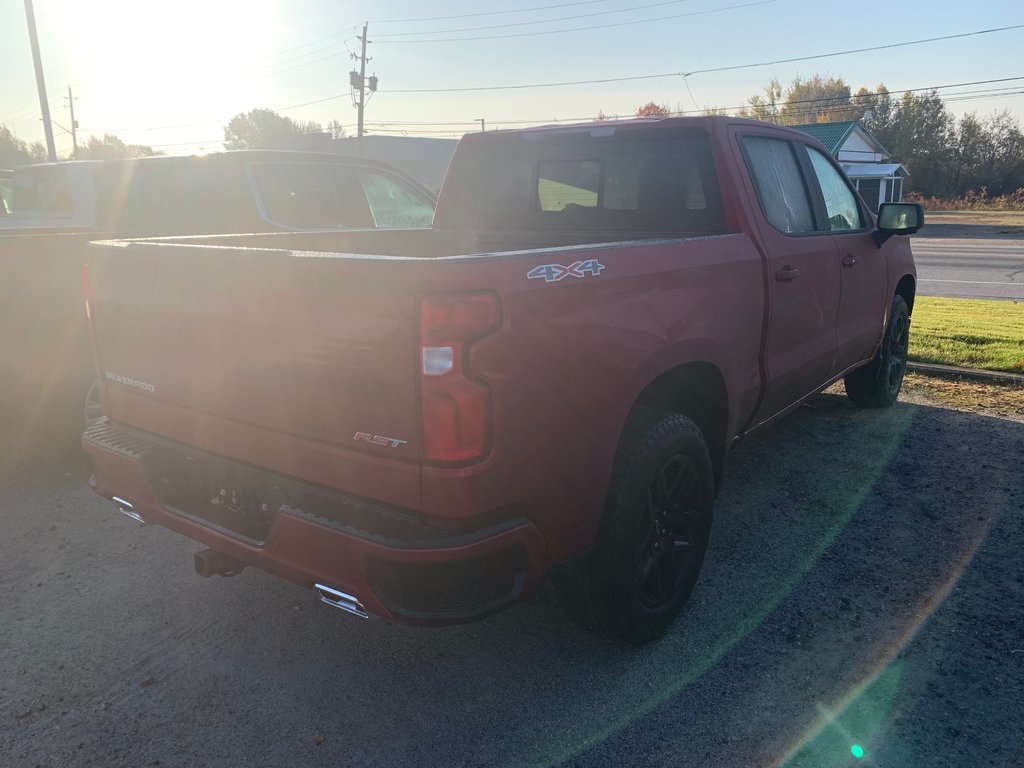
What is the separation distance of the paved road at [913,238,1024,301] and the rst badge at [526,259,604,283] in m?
13.1

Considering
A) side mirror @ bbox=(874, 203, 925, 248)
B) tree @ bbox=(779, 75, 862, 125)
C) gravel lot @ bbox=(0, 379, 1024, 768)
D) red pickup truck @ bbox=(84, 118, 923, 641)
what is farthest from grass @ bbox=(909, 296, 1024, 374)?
tree @ bbox=(779, 75, 862, 125)

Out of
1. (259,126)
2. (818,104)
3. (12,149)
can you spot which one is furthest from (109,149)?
(818,104)

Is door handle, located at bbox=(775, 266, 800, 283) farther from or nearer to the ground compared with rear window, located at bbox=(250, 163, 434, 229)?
nearer to the ground

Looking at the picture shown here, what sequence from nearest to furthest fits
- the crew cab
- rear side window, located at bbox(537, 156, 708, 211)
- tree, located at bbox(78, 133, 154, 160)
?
rear side window, located at bbox(537, 156, 708, 211), the crew cab, tree, located at bbox(78, 133, 154, 160)

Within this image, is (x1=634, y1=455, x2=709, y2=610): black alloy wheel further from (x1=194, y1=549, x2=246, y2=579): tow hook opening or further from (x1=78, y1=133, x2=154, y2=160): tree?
(x1=78, y1=133, x2=154, y2=160): tree

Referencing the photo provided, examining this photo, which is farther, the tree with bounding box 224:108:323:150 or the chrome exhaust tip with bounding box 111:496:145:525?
the tree with bounding box 224:108:323:150

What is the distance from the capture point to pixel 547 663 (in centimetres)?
303

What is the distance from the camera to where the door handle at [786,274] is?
3.77m

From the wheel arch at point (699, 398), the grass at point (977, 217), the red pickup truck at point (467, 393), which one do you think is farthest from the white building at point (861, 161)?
the wheel arch at point (699, 398)

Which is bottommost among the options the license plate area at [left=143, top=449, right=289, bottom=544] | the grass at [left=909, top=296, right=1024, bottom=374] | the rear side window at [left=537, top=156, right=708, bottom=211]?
the grass at [left=909, top=296, right=1024, bottom=374]

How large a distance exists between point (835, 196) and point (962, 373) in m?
3.11

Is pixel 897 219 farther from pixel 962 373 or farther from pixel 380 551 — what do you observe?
pixel 380 551

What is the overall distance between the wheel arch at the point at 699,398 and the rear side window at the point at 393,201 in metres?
4.63

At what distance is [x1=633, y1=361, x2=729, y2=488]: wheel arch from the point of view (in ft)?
10.1
